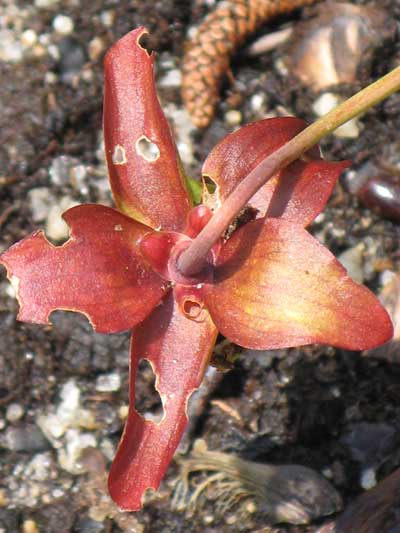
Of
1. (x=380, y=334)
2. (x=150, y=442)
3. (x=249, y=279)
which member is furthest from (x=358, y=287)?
(x=150, y=442)

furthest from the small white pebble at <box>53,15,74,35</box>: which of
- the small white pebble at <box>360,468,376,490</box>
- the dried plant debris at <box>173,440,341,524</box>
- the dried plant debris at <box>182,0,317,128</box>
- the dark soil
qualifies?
the small white pebble at <box>360,468,376,490</box>

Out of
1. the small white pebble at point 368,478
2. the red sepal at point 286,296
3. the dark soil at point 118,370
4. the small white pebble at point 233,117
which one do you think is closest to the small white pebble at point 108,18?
the dark soil at point 118,370

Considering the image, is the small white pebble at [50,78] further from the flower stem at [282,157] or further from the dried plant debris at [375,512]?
the dried plant debris at [375,512]

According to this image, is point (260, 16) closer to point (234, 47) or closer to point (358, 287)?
point (234, 47)

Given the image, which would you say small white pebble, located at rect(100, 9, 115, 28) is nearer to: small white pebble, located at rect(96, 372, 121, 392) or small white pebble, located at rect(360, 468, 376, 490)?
small white pebble, located at rect(96, 372, 121, 392)

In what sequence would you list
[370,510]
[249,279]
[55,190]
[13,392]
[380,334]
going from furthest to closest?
[55,190]
[13,392]
[370,510]
[249,279]
[380,334]

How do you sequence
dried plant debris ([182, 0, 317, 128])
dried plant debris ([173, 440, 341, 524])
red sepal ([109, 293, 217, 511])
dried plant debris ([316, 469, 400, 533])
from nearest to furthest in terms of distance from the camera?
red sepal ([109, 293, 217, 511]), dried plant debris ([316, 469, 400, 533]), dried plant debris ([173, 440, 341, 524]), dried plant debris ([182, 0, 317, 128])
